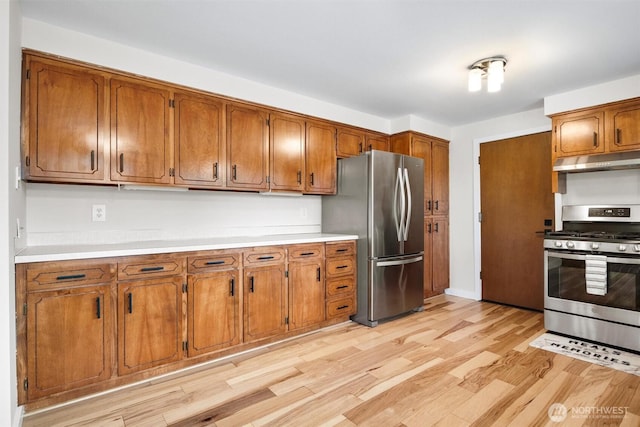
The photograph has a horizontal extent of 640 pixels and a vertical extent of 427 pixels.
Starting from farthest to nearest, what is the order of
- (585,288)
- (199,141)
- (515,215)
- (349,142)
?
(515,215)
(349,142)
(585,288)
(199,141)

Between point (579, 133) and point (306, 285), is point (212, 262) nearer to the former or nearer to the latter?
point (306, 285)

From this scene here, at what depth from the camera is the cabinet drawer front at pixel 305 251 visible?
3.02 m

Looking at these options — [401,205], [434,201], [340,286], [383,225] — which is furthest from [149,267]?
[434,201]

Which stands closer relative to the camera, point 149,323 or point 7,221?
point 7,221

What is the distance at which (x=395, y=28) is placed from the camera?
225cm

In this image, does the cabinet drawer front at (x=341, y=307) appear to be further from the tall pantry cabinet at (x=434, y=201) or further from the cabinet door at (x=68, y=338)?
the cabinet door at (x=68, y=338)

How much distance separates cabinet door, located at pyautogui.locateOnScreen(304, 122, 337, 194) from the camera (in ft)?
11.7

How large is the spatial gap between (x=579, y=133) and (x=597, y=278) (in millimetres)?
1464

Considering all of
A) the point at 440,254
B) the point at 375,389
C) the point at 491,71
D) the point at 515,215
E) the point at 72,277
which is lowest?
the point at 375,389

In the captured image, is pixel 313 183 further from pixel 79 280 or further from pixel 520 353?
pixel 520 353

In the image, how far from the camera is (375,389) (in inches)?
85.4

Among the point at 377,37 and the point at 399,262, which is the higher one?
the point at 377,37

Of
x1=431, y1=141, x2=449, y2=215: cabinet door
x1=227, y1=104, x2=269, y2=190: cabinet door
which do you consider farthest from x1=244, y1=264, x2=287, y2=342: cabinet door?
x1=431, y1=141, x2=449, y2=215: cabinet door

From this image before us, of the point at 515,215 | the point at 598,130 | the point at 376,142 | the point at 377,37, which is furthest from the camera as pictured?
the point at 376,142
